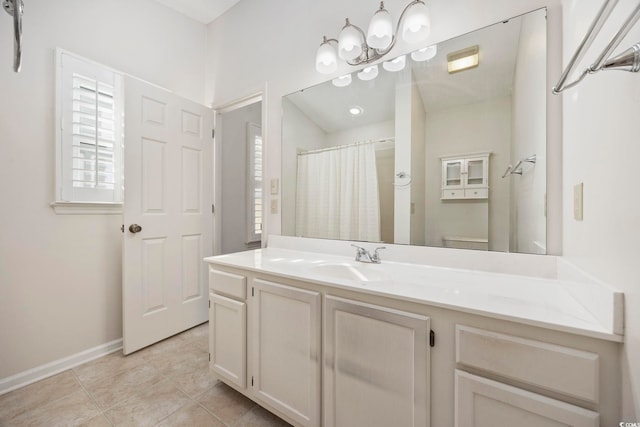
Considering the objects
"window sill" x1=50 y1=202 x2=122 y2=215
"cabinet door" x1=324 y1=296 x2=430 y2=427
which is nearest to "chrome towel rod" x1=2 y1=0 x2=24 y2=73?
"window sill" x1=50 y1=202 x2=122 y2=215

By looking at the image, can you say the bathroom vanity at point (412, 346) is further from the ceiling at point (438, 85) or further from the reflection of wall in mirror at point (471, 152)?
the ceiling at point (438, 85)

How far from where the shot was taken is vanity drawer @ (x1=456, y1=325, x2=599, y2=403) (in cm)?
67

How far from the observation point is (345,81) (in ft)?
5.71

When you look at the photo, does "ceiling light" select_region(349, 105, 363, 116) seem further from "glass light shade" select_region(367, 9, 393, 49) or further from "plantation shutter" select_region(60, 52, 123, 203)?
"plantation shutter" select_region(60, 52, 123, 203)

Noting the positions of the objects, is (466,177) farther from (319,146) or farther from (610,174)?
(319,146)

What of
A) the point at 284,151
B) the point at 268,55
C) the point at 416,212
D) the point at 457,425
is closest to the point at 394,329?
the point at 457,425

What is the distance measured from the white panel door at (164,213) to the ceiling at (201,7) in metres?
Answer: 0.88

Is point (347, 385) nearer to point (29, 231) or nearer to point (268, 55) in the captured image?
point (29, 231)

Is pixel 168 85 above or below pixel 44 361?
above

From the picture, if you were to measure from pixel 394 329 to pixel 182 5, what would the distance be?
10.2ft

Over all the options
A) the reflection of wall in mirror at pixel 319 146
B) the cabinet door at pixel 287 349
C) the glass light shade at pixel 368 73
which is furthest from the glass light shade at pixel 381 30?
the cabinet door at pixel 287 349

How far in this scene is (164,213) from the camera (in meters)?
2.18

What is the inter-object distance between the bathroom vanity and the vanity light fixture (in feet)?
3.84

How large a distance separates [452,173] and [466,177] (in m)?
0.07
